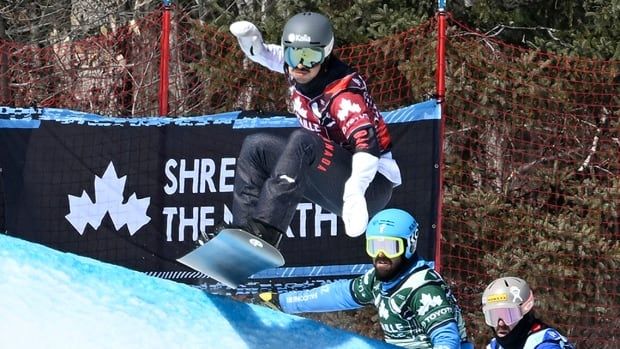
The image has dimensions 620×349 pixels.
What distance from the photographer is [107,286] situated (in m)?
5.26

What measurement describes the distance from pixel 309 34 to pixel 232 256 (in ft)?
3.31

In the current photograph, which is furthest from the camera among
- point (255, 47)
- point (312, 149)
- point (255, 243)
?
point (255, 47)

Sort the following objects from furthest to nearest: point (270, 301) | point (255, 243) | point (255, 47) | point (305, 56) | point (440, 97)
Answer: point (440, 97) < point (270, 301) < point (255, 47) < point (305, 56) < point (255, 243)

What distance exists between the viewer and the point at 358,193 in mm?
5715

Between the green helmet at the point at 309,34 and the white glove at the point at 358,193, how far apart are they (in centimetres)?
50

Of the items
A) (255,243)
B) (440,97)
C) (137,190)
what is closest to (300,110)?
(255,243)

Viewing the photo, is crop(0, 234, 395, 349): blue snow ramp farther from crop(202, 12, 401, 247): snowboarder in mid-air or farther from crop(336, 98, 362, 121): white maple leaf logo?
crop(336, 98, 362, 121): white maple leaf logo

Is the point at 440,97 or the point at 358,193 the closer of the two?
the point at 358,193

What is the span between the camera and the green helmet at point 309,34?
587 cm

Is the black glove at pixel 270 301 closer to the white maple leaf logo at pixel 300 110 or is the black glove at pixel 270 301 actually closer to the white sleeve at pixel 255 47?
the white maple leaf logo at pixel 300 110

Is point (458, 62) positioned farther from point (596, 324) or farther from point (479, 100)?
point (596, 324)

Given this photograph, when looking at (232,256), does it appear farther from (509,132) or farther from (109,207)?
(509,132)

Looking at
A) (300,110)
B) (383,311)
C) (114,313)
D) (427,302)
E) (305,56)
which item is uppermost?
(305,56)

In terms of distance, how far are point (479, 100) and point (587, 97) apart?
0.75 meters
